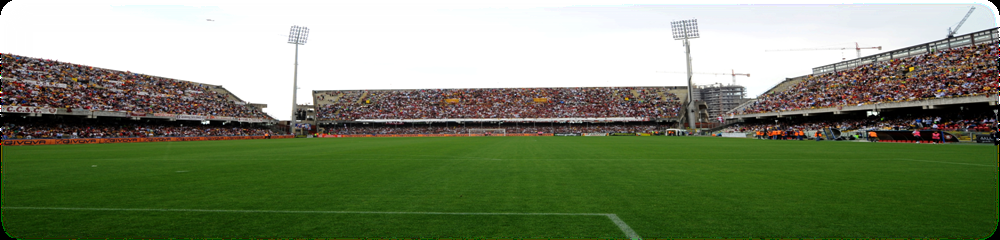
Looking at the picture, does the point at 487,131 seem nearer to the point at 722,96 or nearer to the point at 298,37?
the point at 298,37

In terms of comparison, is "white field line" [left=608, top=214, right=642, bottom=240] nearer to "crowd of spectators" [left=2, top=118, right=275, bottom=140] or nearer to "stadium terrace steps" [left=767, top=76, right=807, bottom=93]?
"crowd of spectators" [left=2, top=118, right=275, bottom=140]

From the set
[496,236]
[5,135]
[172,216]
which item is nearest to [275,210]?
[172,216]

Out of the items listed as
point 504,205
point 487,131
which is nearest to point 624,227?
point 504,205

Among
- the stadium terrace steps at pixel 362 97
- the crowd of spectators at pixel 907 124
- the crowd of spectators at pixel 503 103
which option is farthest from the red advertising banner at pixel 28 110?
the crowd of spectators at pixel 907 124

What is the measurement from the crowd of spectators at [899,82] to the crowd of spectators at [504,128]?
1919cm

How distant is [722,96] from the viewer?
471 feet

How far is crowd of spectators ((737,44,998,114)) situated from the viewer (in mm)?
32438

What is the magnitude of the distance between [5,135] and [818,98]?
245 ft

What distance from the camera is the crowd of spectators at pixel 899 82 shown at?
3244 centimetres

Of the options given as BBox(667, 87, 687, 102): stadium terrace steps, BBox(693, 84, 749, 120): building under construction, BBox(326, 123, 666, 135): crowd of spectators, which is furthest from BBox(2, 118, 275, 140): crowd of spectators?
BBox(693, 84, 749, 120): building under construction

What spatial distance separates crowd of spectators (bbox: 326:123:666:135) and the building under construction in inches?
3299

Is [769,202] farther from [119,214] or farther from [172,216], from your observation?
[119,214]

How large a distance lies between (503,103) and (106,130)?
52630 mm

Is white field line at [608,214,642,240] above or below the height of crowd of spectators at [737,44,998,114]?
below
